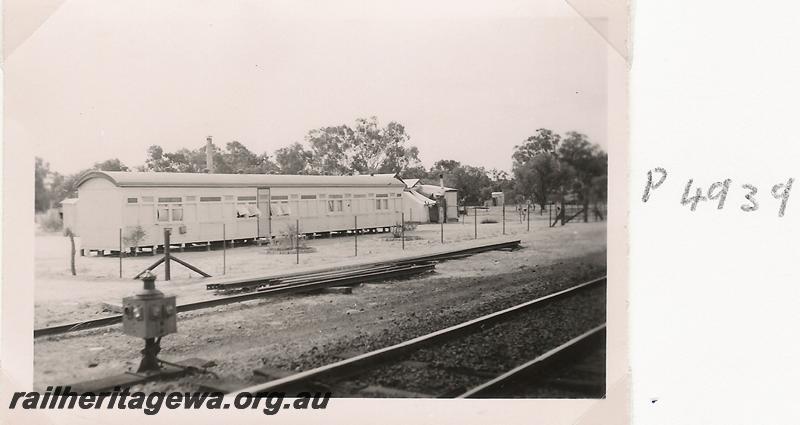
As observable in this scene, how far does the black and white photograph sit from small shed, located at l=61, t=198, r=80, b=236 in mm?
12

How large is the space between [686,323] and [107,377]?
2851 millimetres

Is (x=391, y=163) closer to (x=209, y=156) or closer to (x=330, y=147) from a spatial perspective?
(x=330, y=147)

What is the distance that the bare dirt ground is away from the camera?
9.19 feet

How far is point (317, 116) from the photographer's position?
9.77 feet

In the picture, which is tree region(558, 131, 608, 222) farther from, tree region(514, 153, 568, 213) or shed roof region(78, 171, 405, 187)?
shed roof region(78, 171, 405, 187)

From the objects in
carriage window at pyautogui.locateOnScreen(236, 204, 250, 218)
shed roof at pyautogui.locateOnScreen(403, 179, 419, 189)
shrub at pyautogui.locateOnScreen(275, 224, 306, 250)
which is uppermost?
shed roof at pyautogui.locateOnScreen(403, 179, 419, 189)

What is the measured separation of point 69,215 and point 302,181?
1.14 m

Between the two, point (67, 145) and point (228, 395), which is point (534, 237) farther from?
point (67, 145)

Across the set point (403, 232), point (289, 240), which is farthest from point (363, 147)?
point (289, 240)

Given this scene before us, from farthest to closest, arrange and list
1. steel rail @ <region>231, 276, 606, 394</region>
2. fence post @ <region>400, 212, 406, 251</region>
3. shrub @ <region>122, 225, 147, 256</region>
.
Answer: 1. fence post @ <region>400, 212, 406, 251</region>
2. shrub @ <region>122, 225, 147, 256</region>
3. steel rail @ <region>231, 276, 606, 394</region>

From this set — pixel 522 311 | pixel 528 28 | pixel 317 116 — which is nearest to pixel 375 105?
pixel 317 116

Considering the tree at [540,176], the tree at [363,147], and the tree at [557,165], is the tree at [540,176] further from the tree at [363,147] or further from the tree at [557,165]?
the tree at [363,147]

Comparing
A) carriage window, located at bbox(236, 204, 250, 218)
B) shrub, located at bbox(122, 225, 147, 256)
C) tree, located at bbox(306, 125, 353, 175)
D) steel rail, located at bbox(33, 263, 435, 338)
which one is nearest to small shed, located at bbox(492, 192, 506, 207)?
steel rail, located at bbox(33, 263, 435, 338)

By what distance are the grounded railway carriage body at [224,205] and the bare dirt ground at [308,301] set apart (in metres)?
0.12
